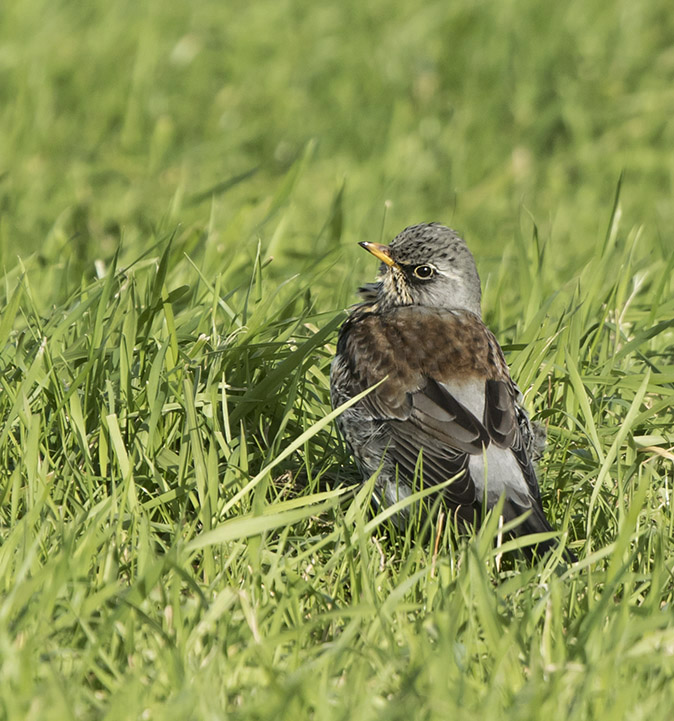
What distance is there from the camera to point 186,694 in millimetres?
3074

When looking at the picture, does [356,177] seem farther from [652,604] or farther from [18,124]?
[652,604]

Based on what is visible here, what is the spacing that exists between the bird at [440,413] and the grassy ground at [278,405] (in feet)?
0.57

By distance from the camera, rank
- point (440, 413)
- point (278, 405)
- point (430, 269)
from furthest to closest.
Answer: point (430, 269)
point (278, 405)
point (440, 413)

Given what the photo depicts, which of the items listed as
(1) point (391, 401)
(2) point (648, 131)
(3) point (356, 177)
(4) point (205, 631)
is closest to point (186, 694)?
(4) point (205, 631)

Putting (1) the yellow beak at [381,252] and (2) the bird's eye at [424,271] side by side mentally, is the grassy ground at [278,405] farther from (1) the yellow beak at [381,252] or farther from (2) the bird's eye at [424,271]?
(2) the bird's eye at [424,271]

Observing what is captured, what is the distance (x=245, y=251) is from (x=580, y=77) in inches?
192

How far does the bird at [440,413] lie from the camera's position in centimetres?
450

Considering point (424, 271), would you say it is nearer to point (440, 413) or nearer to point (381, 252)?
point (381, 252)

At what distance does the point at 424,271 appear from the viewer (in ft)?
18.0

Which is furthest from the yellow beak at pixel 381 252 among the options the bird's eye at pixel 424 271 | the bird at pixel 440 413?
the bird at pixel 440 413

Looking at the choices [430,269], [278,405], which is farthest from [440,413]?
[430,269]

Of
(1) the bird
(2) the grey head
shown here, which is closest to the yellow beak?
(2) the grey head

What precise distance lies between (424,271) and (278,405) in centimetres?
105

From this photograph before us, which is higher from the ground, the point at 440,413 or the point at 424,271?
the point at 424,271
